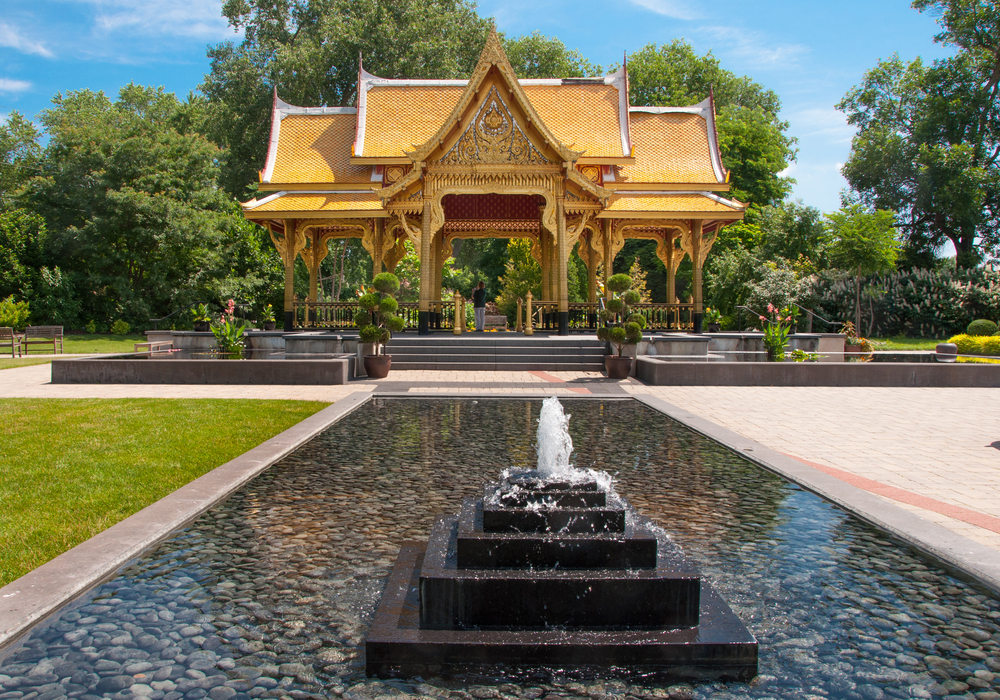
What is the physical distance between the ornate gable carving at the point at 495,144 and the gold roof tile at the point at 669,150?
16.6ft

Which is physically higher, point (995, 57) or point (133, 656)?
point (995, 57)

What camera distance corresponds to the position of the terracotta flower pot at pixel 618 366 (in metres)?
16.9

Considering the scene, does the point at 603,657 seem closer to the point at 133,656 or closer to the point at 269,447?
the point at 133,656

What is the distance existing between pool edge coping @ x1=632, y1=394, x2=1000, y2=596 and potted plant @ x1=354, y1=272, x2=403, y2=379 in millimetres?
9699

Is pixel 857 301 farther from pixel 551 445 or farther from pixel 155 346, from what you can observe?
pixel 551 445

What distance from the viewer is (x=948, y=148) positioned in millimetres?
42156

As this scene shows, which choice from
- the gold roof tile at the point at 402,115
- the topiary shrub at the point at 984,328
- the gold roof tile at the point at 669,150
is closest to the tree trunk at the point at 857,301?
the topiary shrub at the point at 984,328

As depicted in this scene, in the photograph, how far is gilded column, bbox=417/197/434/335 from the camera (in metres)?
21.0

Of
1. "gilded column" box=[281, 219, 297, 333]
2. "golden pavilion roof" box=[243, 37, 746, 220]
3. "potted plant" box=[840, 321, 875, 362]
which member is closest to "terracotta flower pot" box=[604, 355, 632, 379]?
"golden pavilion roof" box=[243, 37, 746, 220]

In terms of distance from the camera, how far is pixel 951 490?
20.4ft

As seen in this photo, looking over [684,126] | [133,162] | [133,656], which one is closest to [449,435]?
[133,656]

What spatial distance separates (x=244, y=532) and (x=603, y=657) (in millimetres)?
3100

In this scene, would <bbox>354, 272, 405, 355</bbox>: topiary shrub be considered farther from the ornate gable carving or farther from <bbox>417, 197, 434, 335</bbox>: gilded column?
the ornate gable carving

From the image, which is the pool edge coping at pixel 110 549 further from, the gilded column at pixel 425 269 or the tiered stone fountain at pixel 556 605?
the gilded column at pixel 425 269
